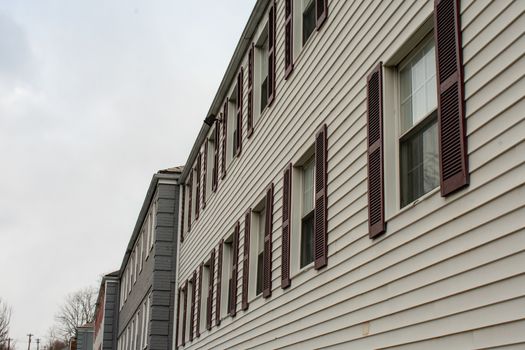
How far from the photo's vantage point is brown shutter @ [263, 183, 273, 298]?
12.3 metres

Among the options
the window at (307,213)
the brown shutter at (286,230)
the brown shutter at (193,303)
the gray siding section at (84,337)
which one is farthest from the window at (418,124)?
the gray siding section at (84,337)

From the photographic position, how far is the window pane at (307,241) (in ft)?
35.3

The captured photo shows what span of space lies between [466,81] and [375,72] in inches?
79.8

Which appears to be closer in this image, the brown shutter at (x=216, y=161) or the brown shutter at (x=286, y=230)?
the brown shutter at (x=286, y=230)

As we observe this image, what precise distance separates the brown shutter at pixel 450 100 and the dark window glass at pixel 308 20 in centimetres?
492

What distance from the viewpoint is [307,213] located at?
1108cm

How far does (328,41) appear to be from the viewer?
1038 cm

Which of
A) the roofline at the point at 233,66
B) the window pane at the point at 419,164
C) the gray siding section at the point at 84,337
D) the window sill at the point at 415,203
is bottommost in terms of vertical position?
the window sill at the point at 415,203

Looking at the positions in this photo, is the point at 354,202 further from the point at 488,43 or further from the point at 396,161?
the point at 488,43

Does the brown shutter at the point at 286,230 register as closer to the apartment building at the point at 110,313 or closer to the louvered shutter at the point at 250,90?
the louvered shutter at the point at 250,90

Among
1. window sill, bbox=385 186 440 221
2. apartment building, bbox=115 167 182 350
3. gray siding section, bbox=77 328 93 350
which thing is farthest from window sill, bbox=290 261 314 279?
gray siding section, bbox=77 328 93 350

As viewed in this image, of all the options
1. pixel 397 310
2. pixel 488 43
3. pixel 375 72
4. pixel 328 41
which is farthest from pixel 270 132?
pixel 488 43

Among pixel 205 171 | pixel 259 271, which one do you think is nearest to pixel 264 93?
pixel 259 271

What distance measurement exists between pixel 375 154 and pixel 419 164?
0.70m
